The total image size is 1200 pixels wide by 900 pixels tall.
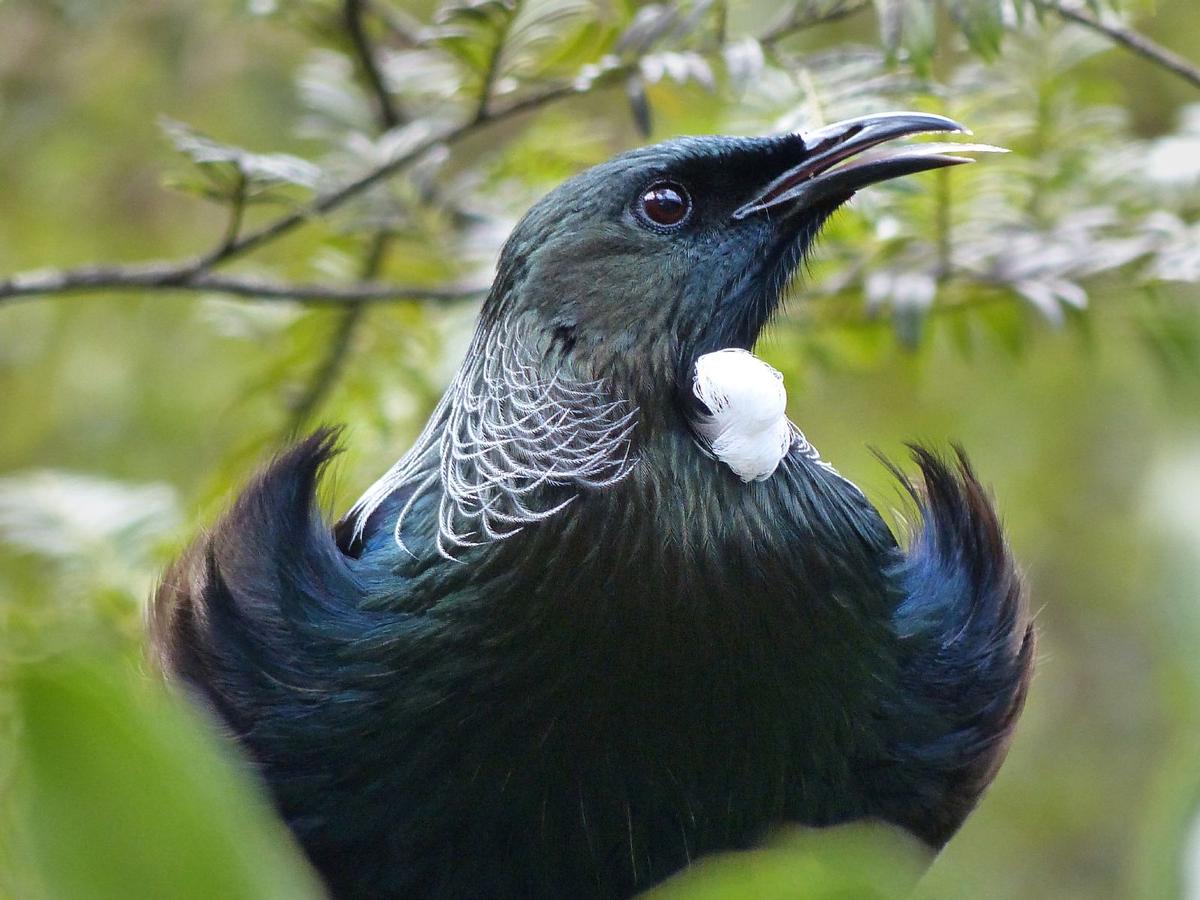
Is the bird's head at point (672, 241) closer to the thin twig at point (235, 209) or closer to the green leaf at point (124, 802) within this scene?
the thin twig at point (235, 209)

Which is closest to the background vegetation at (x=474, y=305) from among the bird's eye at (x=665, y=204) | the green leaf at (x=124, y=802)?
the green leaf at (x=124, y=802)

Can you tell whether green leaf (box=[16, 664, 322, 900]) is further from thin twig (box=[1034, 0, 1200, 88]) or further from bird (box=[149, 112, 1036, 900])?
thin twig (box=[1034, 0, 1200, 88])

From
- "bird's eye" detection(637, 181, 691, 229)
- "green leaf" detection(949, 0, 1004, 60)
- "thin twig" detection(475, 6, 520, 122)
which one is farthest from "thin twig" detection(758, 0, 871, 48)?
"bird's eye" detection(637, 181, 691, 229)

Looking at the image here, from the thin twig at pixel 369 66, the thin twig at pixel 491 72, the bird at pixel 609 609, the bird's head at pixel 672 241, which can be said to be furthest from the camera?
the thin twig at pixel 369 66

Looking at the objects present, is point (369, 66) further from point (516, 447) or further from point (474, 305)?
point (516, 447)

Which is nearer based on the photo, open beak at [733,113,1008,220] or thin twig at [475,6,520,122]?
open beak at [733,113,1008,220]

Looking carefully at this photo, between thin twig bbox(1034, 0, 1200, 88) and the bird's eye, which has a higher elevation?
thin twig bbox(1034, 0, 1200, 88)

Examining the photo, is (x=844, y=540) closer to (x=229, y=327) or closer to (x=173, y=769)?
(x=173, y=769)
